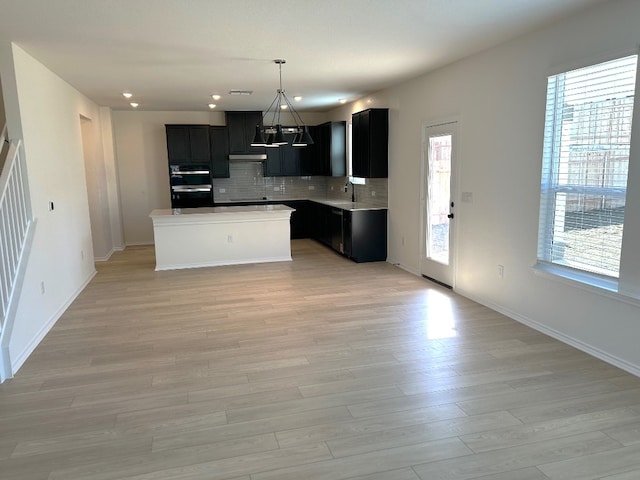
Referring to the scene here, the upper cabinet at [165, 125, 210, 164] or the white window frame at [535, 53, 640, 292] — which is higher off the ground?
the upper cabinet at [165, 125, 210, 164]

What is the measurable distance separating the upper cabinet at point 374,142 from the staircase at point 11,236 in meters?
4.57

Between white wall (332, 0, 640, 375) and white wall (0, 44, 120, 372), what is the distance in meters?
4.47

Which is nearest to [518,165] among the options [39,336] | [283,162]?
[39,336]

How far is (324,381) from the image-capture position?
3188mm

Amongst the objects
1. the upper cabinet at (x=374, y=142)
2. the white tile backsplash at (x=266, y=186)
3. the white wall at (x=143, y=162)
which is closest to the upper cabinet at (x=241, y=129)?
the white wall at (x=143, y=162)

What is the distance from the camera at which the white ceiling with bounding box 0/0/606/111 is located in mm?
3312

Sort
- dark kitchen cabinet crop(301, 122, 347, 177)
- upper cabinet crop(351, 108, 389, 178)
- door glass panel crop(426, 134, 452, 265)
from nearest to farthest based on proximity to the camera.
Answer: door glass panel crop(426, 134, 452, 265)
upper cabinet crop(351, 108, 389, 178)
dark kitchen cabinet crop(301, 122, 347, 177)

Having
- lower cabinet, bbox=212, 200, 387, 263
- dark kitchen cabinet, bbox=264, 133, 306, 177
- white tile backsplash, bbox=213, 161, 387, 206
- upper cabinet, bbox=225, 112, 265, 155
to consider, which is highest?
upper cabinet, bbox=225, 112, 265, 155

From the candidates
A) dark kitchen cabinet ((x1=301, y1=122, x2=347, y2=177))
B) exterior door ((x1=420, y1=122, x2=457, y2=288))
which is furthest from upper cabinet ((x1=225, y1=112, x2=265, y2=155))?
exterior door ((x1=420, y1=122, x2=457, y2=288))

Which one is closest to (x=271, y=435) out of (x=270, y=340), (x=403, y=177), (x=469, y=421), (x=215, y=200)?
(x=469, y=421)

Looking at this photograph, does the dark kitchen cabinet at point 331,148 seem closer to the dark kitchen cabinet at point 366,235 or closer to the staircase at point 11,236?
the dark kitchen cabinet at point 366,235

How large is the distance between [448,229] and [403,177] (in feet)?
4.43

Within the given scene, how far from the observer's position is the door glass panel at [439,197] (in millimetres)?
5543

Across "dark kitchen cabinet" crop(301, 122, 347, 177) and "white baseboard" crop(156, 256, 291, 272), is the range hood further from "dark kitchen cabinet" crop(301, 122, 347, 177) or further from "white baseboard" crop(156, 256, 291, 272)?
"white baseboard" crop(156, 256, 291, 272)
